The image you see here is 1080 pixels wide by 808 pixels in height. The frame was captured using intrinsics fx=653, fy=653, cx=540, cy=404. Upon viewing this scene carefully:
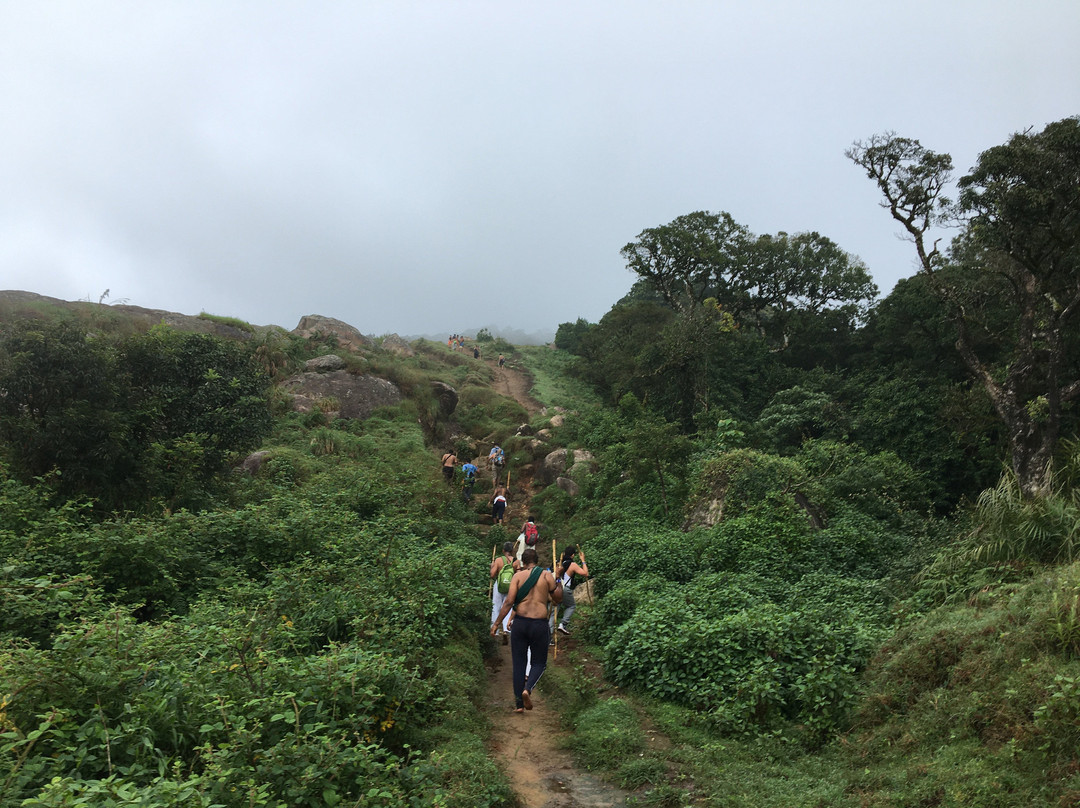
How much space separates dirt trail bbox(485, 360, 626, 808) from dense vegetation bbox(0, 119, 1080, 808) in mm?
208

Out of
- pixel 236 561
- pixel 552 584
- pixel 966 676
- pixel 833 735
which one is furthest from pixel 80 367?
pixel 966 676

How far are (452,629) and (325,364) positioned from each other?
2003 centimetres

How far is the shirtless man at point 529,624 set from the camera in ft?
22.9

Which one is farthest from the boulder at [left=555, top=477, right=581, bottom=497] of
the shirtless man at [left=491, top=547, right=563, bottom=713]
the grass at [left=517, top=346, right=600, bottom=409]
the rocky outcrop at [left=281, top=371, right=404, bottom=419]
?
the shirtless man at [left=491, top=547, right=563, bottom=713]

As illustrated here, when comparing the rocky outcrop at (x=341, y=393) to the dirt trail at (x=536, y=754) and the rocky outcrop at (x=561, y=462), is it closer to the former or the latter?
the rocky outcrop at (x=561, y=462)

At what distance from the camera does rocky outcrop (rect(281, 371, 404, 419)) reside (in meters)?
23.8

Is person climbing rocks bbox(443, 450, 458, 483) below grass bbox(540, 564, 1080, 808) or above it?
above

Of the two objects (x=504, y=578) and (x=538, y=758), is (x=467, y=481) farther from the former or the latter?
(x=538, y=758)

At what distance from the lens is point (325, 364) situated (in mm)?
26625

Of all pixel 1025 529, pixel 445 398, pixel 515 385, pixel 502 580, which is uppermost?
pixel 515 385

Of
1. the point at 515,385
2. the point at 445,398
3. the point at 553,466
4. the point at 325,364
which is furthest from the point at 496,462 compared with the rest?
the point at 515,385

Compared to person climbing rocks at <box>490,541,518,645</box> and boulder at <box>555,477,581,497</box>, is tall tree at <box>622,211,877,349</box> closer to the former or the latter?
boulder at <box>555,477,581,497</box>

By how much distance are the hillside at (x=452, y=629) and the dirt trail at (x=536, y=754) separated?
0.04 meters

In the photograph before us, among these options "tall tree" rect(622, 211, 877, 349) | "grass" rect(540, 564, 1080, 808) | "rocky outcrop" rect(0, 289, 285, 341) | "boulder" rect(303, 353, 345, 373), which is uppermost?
"tall tree" rect(622, 211, 877, 349)
